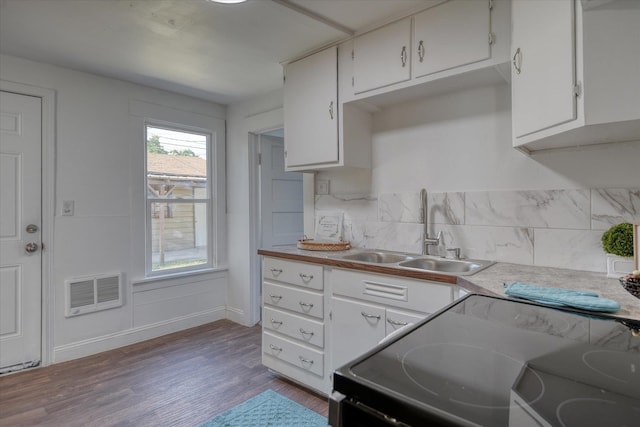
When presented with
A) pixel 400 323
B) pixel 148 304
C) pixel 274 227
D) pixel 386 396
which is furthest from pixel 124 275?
pixel 386 396

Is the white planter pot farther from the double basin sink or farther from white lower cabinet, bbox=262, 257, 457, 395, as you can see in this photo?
white lower cabinet, bbox=262, 257, 457, 395

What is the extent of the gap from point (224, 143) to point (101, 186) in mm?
1303

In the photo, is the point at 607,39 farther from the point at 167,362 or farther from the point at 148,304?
the point at 148,304

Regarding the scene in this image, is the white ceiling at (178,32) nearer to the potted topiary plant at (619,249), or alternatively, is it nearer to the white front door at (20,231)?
the white front door at (20,231)

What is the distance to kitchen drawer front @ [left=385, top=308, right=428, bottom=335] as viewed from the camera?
170 cm

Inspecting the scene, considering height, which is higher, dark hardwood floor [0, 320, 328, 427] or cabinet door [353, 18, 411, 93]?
cabinet door [353, 18, 411, 93]

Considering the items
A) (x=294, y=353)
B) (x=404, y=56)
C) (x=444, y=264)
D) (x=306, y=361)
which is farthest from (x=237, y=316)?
(x=404, y=56)

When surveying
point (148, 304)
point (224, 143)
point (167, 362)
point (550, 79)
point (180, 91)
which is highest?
point (180, 91)

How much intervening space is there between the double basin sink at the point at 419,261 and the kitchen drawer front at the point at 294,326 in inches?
18.7

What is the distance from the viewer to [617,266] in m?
1.50

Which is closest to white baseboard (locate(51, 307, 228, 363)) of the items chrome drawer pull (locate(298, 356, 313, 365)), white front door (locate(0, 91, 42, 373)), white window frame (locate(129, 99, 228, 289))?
white front door (locate(0, 91, 42, 373))

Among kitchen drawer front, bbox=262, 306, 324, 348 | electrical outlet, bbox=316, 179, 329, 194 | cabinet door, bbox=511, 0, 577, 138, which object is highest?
cabinet door, bbox=511, 0, 577, 138

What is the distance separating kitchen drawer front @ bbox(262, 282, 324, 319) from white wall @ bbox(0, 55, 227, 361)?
145cm

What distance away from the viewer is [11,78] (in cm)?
253
